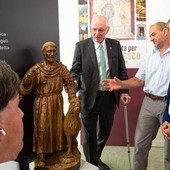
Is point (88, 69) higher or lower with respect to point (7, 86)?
lower

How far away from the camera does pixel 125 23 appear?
3709 mm

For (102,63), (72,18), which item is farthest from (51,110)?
(72,18)

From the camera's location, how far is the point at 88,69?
282 centimetres

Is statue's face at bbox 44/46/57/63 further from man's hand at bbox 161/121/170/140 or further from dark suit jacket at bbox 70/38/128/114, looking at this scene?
man's hand at bbox 161/121/170/140

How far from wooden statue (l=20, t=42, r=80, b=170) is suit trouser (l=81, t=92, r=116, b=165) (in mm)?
826

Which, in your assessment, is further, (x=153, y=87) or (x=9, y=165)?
(x=153, y=87)

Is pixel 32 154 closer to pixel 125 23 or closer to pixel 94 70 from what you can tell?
pixel 94 70

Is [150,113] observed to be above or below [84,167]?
above

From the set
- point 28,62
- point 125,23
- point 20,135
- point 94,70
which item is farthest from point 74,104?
point 125,23

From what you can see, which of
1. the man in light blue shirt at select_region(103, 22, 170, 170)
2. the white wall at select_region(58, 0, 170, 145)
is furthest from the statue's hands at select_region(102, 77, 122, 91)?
the white wall at select_region(58, 0, 170, 145)

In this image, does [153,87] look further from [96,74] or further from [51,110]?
[51,110]

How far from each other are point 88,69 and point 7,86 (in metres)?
1.97

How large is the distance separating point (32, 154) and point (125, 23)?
2.22 meters

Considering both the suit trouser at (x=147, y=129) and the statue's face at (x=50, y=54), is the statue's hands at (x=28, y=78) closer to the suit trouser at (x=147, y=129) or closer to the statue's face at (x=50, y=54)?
the statue's face at (x=50, y=54)
